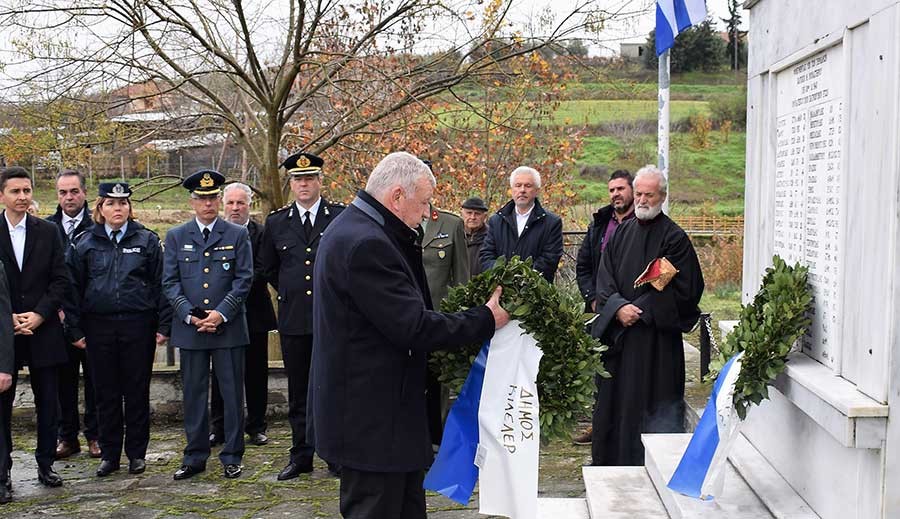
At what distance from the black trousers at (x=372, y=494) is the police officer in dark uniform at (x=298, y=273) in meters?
2.81

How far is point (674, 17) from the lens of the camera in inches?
341

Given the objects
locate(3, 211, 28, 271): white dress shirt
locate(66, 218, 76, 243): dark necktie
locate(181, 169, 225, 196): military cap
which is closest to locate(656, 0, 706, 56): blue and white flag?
locate(181, 169, 225, 196): military cap

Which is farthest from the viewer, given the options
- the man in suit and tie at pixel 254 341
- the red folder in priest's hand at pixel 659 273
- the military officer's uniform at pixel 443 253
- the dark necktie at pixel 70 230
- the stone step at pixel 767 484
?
the man in suit and tie at pixel 254 341

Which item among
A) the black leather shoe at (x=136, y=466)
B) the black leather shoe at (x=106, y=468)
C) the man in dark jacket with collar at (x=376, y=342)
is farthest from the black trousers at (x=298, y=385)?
the man in dark jacket with collar at (x=376, y=342)

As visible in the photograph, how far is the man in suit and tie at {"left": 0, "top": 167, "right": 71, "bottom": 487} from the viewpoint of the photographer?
671cm

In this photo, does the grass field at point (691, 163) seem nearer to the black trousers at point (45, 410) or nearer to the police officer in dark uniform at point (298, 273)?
the police officer in dark uniform at point (298, 273)

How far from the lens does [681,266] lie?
6184 mm

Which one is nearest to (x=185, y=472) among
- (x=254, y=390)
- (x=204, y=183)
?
(x=254, y=390)

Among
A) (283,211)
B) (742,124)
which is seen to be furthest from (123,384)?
(742,124)

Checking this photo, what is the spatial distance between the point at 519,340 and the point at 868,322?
5.39ft

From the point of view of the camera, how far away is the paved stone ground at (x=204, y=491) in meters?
6.12

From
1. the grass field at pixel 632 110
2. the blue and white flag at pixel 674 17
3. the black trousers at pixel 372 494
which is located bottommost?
the black trousers at pixel 372 494

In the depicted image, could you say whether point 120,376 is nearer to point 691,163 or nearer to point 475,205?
point 475,205

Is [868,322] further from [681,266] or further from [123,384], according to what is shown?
[123,384]
